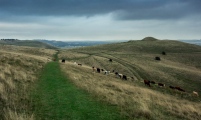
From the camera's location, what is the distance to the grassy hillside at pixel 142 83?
16.6 meters

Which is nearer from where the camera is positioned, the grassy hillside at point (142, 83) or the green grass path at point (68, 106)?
the green grass path at point (68, 106)

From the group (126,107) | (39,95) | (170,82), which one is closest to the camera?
(126,107)

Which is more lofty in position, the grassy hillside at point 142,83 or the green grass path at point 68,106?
the green grass path at point 68,106

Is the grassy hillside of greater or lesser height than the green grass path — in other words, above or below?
below

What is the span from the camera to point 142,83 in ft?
131

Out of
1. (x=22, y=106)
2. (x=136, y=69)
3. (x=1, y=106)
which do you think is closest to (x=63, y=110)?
(x=22, y=106)

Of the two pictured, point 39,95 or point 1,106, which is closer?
point 1,106

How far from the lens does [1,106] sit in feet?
42.1

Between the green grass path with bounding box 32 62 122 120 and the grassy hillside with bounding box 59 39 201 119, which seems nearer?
the green grass path with bounding box 32 62 122 120

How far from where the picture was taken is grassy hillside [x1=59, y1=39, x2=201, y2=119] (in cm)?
1661

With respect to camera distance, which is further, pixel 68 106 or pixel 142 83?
pixel 142 83

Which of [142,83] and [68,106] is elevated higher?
[68,106]

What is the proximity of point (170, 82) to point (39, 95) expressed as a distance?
144 ft

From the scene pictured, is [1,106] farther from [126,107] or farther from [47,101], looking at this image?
[126,107]
